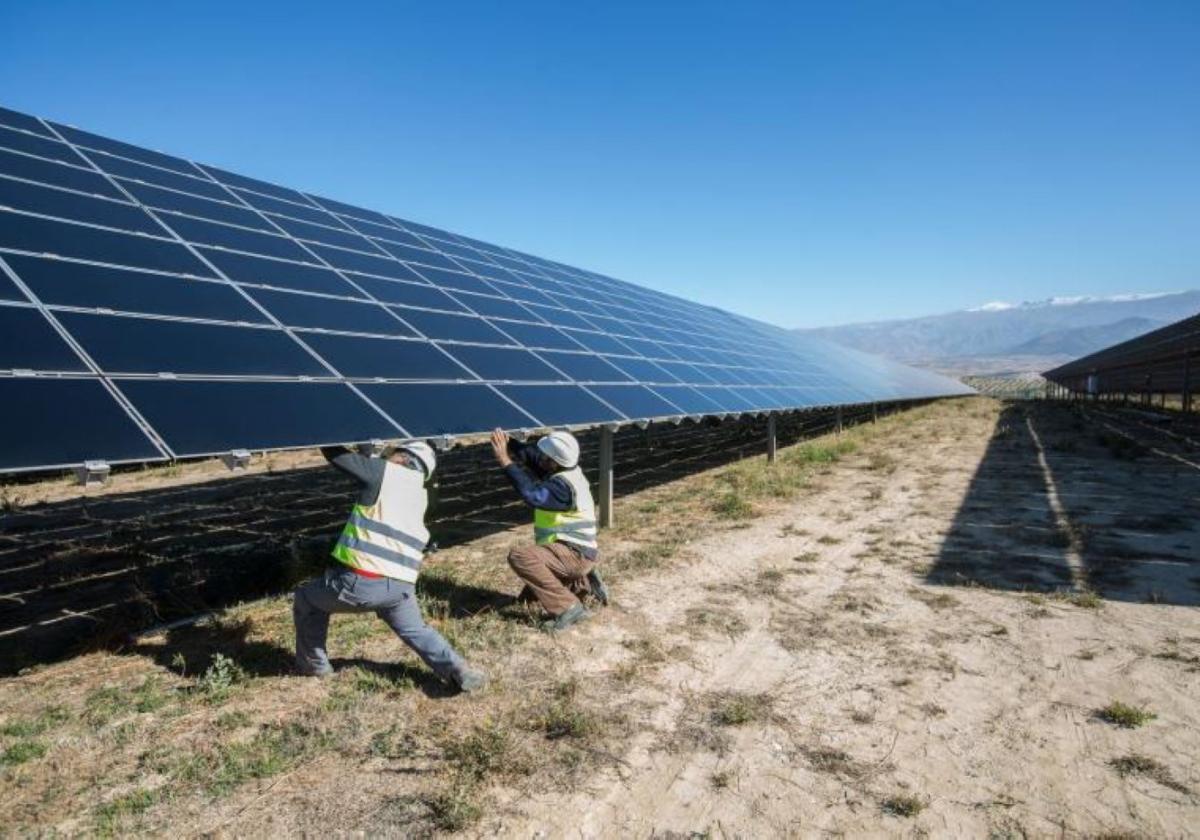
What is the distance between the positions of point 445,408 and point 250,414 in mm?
2184

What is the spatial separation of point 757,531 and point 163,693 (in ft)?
26.8

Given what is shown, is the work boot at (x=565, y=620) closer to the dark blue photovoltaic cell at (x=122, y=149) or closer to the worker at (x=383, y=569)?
the worker at (x=383, y=569)

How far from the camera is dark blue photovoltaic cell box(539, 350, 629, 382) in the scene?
10.6m

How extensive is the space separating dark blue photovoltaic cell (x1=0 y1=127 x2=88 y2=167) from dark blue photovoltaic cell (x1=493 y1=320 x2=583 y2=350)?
633cm

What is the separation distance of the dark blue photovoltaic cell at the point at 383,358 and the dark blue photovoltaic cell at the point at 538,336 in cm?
248

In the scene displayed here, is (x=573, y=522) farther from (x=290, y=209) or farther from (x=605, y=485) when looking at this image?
(x=290, y=209)

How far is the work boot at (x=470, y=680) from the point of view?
5.09 meters

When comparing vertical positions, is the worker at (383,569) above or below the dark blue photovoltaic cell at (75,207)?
below

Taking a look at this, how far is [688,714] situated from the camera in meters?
4.93

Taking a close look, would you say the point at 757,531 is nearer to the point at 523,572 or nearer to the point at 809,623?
the point at 809,623

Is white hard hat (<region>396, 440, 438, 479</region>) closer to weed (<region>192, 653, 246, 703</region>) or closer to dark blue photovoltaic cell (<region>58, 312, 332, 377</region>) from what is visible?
dark blue photovoltaic cell (<region>58, 312, 332, 377</region>)

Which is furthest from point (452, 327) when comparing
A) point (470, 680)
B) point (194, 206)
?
point (470, 680)

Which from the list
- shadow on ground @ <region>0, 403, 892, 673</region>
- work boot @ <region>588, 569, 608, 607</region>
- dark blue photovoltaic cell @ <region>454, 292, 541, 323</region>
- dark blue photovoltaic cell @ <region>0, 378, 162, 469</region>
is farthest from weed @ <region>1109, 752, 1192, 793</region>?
dark blue photovoltaic cell @ <region>454, 292, 541, 323</region>

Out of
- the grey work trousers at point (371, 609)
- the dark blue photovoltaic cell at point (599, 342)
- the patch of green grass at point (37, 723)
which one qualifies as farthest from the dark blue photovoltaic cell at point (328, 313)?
the dark blue photovoltaic cell at point (599, 342)
